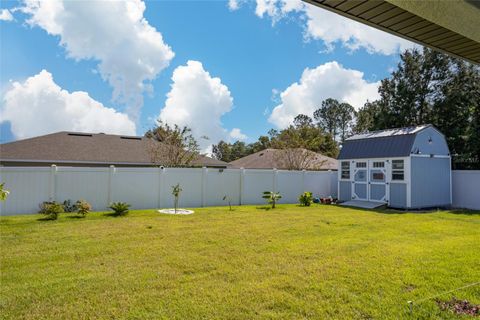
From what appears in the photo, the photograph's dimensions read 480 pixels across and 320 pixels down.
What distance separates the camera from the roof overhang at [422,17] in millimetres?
1984

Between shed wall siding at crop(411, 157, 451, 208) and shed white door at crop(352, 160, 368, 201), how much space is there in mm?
2330

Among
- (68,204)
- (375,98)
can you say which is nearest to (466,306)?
(68,204)

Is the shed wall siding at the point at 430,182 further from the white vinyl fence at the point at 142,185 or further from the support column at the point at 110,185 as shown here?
the support column at the point at 110,185

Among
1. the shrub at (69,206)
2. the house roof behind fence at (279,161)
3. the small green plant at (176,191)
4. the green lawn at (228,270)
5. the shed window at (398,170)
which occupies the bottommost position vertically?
the green lawn at (228,270)

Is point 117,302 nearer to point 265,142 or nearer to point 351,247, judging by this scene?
point 351,247

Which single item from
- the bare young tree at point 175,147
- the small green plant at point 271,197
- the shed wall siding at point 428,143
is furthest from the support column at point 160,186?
the shed wall siding at point 428,143

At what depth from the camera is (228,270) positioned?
15.7 feet

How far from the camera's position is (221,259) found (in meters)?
5.39

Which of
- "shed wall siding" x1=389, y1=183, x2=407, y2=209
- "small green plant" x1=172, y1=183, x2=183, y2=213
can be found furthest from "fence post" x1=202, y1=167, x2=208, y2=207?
"shed wall siding" x1=389, y1=183, x2=407, y2=209

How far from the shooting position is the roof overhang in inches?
78.1

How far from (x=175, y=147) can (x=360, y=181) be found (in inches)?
370

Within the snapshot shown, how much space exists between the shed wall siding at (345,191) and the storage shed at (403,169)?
82 millimetres

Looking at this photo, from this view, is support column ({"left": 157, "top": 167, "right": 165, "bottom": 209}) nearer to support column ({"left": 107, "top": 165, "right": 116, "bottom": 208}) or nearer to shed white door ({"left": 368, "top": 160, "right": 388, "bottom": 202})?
support column ({"left": 107, "top": 165, "right": 116, "bottom": 208})

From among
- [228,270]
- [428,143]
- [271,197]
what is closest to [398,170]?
[428,143]
